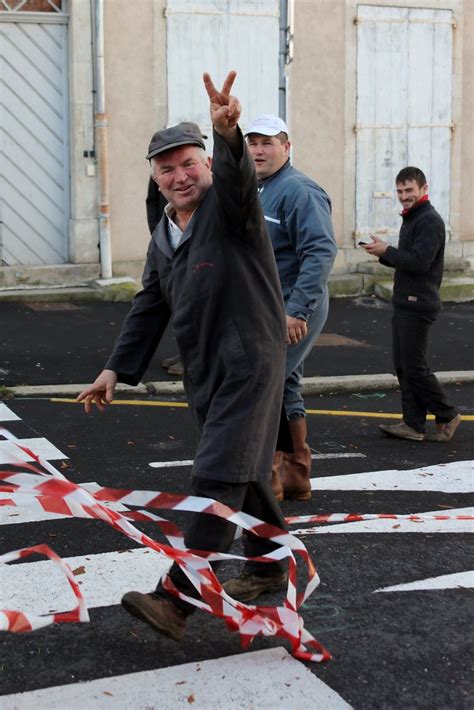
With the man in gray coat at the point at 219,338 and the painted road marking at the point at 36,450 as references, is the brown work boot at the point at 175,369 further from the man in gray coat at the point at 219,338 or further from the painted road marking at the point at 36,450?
the man in gray coat at the point at 219,338

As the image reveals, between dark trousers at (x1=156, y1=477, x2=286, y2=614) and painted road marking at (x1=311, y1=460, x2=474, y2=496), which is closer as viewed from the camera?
dark trousers at (x1=156, y1=477, x2=286, y2=614)

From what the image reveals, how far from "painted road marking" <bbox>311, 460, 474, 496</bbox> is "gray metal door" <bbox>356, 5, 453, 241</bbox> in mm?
9516

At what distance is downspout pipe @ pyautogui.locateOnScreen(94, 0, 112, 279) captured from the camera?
48.7 feet

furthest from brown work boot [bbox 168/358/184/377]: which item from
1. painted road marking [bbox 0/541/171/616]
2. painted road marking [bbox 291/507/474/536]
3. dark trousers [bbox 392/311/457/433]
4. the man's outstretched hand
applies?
the man's outstretched hand

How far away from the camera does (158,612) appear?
4594 millimetres

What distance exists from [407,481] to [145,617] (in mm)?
3106

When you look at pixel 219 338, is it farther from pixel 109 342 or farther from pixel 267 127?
pixel 109 342

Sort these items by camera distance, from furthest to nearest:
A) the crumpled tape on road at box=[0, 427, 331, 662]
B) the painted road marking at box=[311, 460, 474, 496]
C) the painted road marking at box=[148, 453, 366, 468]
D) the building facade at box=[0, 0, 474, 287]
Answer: the building facade at box=[0, 0, 474, 287] < the painted road marking at box=[148, 453, 366, 468] < the painted road marking at box=[311, 460, 474, 496] < the crumpled tape on road at box=[0, 427, 331, 662]

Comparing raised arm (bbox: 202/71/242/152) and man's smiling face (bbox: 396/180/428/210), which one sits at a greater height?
raised arm (bbox: 202/71/242/152)

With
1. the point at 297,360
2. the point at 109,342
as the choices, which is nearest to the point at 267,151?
the point at 297,360

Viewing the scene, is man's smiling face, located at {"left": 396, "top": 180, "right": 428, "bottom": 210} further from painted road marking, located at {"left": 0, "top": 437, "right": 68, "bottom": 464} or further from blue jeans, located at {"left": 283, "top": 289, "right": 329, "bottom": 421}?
painted road marking, located at {"left": 0, "top": 437, "right": 68, "bottom": 464}

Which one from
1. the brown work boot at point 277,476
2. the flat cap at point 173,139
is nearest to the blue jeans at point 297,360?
the brown work boot at point 277,476

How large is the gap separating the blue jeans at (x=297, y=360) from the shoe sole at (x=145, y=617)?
91.6 inches

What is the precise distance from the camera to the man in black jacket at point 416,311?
8.41 metres
